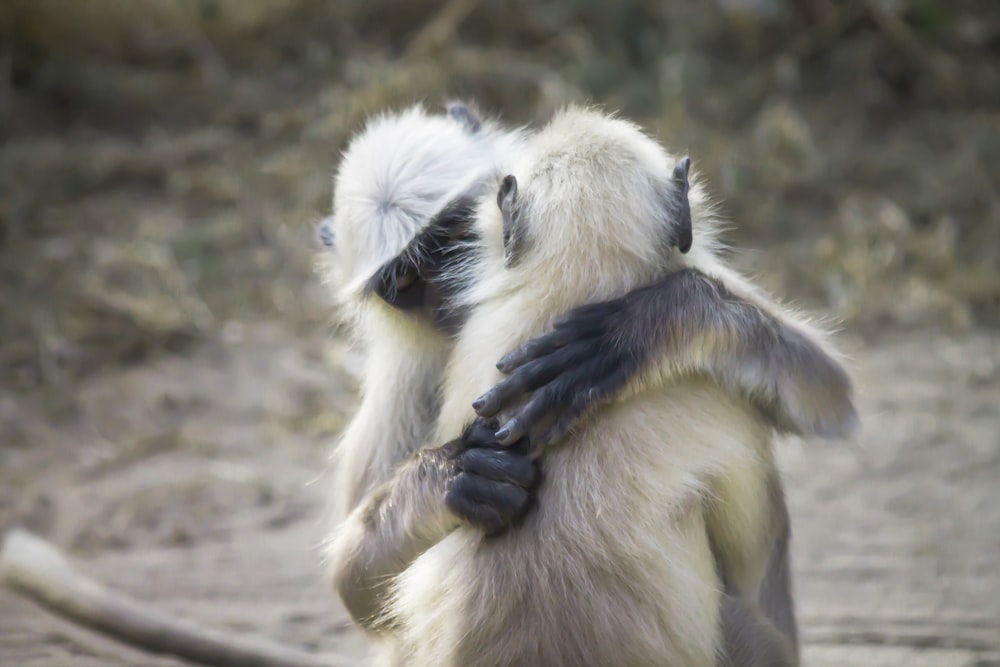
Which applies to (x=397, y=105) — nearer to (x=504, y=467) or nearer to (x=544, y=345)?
(x=544, y=345)

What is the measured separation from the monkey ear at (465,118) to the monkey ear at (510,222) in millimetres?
923

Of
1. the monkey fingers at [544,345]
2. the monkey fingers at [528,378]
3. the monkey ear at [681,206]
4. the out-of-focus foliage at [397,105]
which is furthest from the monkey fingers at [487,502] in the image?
the out-of-focus foliage at [397,105]

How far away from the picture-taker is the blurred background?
3967mm

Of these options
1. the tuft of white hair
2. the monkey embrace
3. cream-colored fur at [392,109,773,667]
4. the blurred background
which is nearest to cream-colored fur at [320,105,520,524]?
the tuft of white hair

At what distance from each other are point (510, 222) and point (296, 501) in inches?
103

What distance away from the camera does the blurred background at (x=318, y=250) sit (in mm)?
3967

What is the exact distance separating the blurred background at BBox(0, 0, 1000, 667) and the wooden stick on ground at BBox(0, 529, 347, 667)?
0.07m

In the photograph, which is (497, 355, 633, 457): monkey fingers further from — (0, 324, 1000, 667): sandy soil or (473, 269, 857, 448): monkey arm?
(0, 324, 1000, 667): sandy soil

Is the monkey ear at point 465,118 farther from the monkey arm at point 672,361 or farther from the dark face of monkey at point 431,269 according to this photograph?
the monkey arm at point 672,361

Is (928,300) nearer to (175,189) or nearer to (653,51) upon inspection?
(653,51)

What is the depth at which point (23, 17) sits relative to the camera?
761cm

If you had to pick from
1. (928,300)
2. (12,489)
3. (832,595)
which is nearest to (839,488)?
(832,595)

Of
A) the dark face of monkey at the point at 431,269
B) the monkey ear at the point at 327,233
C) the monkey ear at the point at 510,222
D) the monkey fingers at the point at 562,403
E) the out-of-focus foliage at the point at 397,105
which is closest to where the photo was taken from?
the monkey fingers at the point at 562,403

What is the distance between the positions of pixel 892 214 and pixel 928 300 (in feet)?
2.72
